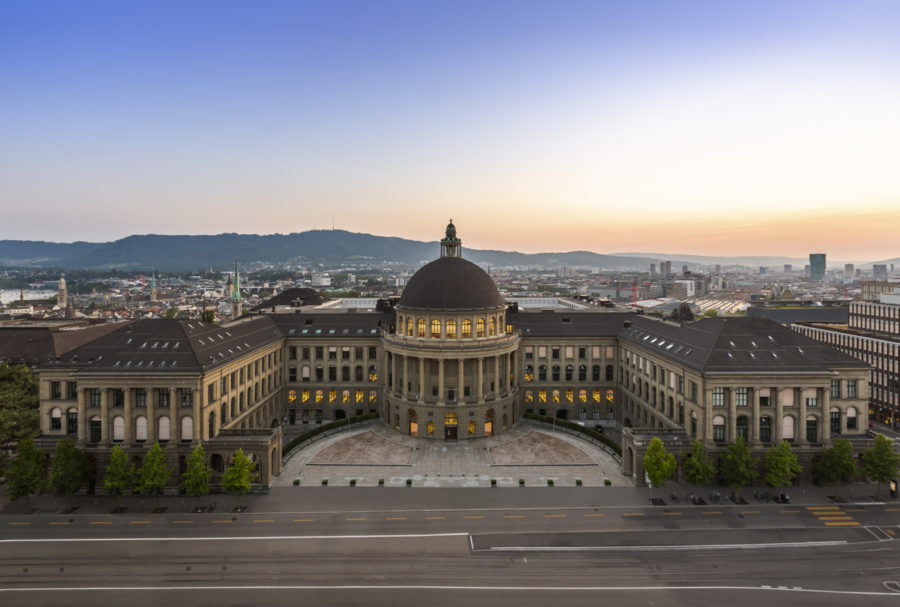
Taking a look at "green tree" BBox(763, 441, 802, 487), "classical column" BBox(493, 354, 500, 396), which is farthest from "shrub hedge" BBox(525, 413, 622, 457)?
"green tree" BBox(763, 441, 802, 487)

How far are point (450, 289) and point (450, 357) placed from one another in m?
12.3

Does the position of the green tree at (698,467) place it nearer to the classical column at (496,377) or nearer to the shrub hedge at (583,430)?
the shrub hedge at (583,430)

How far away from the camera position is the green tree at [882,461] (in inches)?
2436

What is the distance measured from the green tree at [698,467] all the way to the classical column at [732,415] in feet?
20.1

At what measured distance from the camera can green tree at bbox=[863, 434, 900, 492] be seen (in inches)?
2436

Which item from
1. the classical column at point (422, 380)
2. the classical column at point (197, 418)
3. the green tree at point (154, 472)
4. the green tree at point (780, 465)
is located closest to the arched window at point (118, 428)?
the green tree at point (154, 472)

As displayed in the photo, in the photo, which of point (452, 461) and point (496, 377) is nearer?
point (452, 461)

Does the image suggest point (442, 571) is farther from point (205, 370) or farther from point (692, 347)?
point (692, 347)

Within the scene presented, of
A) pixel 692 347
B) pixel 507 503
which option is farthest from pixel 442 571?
pixel 692 347

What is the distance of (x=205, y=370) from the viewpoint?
67.6 metres

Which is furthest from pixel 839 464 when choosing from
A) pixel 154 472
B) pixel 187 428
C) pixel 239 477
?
pixel 187 428

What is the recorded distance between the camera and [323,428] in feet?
293

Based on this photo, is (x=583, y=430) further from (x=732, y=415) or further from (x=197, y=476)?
(x=197, y=476)

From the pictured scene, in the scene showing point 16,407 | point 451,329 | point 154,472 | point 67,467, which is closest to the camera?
point 154,472
